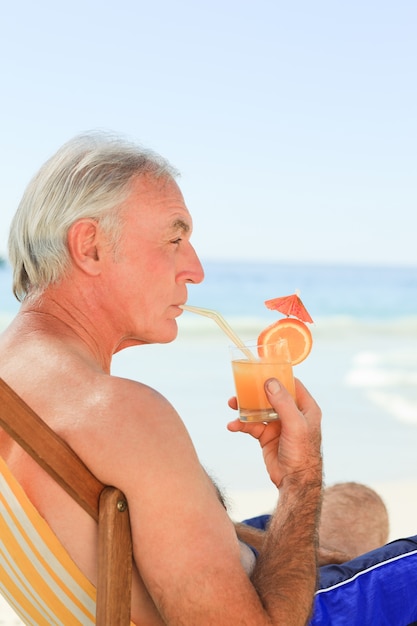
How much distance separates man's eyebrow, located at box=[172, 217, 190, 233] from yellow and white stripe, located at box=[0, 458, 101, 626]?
64 centimetres

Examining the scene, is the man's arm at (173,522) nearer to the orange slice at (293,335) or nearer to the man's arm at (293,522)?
the man's arm at (293,522)

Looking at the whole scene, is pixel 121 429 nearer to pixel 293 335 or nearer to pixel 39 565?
pixel 39 565

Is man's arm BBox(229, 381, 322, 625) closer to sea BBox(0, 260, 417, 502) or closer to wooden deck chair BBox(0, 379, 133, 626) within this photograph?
wooden deck chair BBox(0, 379, 133, 626)

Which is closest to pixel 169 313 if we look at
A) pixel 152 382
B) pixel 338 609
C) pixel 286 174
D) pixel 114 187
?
pixel 114 187

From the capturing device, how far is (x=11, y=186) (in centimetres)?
2711

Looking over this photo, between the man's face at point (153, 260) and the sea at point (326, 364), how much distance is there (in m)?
0.45

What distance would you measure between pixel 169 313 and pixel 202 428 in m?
6.64

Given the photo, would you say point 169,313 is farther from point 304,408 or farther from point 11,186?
point 11,186

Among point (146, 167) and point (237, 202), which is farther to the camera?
point (237, 202)

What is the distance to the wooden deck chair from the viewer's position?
1.45 metres

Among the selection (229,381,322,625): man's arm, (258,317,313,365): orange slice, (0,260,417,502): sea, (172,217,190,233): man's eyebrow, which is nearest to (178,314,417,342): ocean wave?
(0,260,417,502): sea

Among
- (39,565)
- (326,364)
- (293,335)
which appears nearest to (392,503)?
(293,335)

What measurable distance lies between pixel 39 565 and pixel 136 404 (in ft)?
1.11

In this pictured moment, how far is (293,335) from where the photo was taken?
218cm
